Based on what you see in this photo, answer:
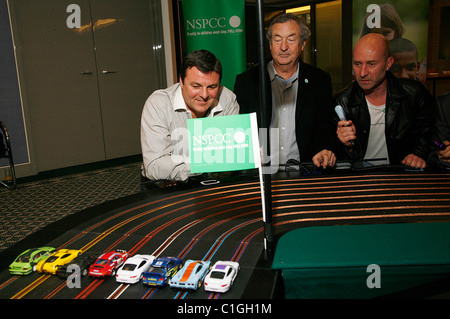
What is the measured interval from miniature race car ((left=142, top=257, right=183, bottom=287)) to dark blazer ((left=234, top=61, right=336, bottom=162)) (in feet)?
5.43

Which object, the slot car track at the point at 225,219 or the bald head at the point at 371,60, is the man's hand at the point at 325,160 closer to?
the slot car track at the point at 225,219

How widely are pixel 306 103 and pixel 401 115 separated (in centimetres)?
57

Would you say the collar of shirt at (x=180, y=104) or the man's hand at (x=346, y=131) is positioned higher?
the collar of shirt at (x=180, y=104)

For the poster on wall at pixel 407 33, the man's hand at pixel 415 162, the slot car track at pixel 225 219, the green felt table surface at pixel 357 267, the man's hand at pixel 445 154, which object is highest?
the poster on wall at pixel 407 33

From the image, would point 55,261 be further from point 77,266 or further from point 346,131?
point 346,131

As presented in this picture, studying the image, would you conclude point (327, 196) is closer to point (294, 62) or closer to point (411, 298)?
point (411, 298)

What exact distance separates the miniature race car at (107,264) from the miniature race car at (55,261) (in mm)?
90

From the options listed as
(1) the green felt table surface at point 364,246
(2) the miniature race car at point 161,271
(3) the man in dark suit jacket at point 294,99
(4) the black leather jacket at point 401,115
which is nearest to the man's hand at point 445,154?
(4) the black leather jacket at point 401,115

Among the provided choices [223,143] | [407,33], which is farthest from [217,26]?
[223,143]

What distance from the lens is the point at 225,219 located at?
1284 mm

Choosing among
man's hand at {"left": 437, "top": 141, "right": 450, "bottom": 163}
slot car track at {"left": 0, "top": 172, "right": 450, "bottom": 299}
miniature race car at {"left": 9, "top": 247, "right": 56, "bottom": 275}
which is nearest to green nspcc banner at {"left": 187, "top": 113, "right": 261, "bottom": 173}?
slot car track at {"left": 0, "top": 172, "right": 450, "bottom": 299}

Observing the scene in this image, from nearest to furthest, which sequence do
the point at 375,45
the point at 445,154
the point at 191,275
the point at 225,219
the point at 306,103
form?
the point at 191,275
the point at 225,219
the point at 445,154
the point at 375,45
the point at 306,103

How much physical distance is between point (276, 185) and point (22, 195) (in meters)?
3.67

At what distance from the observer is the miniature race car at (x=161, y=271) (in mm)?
873
